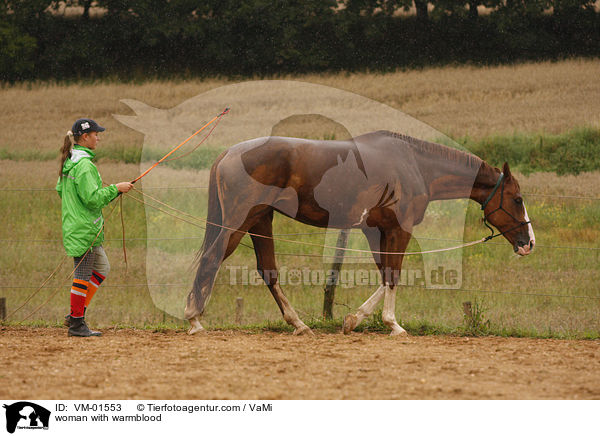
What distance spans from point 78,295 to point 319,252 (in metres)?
5.54

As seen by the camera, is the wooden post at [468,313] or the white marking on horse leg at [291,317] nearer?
the white marking on horse leg at [291,317]

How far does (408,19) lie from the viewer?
121 ft

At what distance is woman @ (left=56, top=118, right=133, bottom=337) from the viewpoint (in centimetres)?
595

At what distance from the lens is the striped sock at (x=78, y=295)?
618 centimetres

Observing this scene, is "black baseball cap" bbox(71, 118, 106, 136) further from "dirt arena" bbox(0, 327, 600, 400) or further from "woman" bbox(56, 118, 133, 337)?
"dirt arena" bbox(0, 327, 600, 400)

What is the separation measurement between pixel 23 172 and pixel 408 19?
2639 cm

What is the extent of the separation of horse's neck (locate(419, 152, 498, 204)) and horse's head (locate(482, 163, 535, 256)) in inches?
3.8

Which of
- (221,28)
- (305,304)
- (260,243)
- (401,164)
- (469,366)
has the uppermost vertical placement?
(221,28)

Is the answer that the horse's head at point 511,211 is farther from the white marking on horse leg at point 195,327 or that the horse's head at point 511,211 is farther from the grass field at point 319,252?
the white marking on horse leg at point 195,327

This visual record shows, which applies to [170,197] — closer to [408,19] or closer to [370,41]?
[370,41]

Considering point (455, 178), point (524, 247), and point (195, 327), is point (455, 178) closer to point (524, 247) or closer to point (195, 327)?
point (524, 247)

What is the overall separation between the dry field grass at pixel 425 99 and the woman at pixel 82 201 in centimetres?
1286

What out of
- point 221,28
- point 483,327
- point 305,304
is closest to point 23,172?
point 305,304
